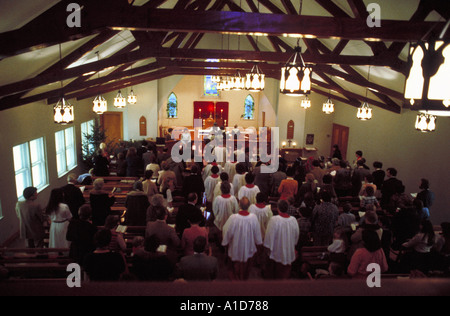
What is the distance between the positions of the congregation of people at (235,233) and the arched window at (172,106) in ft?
51.6

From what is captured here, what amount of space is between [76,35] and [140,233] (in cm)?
357

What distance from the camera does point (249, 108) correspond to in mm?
24109

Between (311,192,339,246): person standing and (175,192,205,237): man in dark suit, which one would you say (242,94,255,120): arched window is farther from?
(175,192,205,237): man in dark suit

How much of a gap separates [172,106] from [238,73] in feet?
45.9

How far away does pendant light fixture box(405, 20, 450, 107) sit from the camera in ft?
6.95

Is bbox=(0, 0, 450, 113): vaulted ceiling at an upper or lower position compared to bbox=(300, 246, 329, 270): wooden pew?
upper

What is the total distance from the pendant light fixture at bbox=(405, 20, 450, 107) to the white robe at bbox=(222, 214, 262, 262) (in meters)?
3.70

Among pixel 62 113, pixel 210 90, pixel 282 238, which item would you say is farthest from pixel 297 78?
pixel 210 90

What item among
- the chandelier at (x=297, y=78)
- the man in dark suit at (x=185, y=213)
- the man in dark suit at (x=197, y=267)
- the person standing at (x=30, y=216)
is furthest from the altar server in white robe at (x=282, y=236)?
the person standing at (x=30, y=216)

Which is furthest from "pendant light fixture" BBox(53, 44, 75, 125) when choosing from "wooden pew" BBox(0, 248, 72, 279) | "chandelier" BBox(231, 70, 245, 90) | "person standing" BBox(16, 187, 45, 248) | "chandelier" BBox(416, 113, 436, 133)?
"chandelier" BBox(416, 113, 436, 133)

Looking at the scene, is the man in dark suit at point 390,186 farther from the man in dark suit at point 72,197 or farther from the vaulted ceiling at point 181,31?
the man in dark suit at point 72,197

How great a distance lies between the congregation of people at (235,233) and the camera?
3.95 meters
